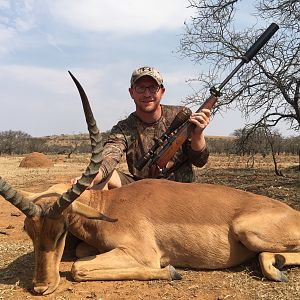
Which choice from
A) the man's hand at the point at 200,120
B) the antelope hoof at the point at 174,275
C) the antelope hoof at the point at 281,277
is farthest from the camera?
the man's hand at the point at 200,120

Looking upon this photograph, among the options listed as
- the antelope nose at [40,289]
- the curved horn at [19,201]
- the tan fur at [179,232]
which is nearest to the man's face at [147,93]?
the tan fur at [179,232]

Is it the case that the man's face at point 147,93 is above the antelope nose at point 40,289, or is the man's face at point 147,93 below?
above

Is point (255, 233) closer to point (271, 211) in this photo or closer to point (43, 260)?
point (271, 211)

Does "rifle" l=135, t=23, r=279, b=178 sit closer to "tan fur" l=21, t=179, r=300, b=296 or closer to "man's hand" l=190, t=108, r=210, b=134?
"man's hand" l=190, t=108, r=210, b=134

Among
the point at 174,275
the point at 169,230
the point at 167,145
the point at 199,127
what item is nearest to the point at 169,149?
the point at 167,145

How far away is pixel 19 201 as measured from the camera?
4.18m

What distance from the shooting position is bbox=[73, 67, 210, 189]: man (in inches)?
257

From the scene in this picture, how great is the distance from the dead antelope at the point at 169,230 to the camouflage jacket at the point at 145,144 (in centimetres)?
141

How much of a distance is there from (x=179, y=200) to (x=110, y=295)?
146 centimetres

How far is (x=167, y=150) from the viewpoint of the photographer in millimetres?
6477

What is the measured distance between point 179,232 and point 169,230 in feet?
0.39

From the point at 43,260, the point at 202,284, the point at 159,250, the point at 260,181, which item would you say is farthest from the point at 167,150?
the point at 260,181

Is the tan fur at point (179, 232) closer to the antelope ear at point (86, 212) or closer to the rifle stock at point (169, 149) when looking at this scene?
the antelope ear at point (86, 212)

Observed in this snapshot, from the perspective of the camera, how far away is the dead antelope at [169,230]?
182 inches
